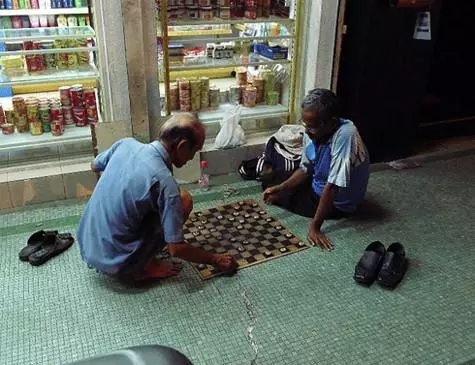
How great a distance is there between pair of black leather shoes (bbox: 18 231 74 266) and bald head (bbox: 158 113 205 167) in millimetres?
997

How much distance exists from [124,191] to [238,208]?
3.78 feet

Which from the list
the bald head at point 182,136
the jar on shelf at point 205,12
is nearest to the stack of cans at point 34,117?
the jar on shelf at point 205,12

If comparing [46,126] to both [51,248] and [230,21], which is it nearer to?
[51,248]

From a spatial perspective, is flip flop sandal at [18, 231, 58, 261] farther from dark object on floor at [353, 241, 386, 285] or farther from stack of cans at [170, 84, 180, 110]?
dark object on floor at [353, 241, 386, 285]

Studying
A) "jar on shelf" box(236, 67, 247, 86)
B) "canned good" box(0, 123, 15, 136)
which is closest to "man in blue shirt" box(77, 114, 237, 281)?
"canned good" box(0, 123, 15, 136)

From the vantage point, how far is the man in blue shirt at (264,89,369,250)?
8.71 feet

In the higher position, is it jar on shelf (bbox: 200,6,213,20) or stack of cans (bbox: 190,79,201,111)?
jar on shelf (bbox: 200,6,213,20)

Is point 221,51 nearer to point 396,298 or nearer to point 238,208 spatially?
point 238,208

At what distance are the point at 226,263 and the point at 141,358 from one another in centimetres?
129

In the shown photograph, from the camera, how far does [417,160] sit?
13.4 ft

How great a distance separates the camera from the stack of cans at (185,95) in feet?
12.3

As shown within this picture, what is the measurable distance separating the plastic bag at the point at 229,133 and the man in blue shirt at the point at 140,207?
4.03 ft

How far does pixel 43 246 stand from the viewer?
2656 mm

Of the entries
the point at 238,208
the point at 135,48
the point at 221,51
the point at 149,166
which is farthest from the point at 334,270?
the point at 221,51
